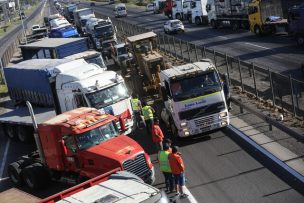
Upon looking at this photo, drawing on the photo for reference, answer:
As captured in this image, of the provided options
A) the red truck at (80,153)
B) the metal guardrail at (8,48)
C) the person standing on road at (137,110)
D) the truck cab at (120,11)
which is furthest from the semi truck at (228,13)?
the red truck at (80,153)

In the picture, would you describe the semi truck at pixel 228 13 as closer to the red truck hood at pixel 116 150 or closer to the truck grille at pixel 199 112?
the truck grille at pixel 199 112

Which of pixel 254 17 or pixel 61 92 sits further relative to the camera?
pixel 254 17

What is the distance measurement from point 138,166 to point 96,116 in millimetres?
2783

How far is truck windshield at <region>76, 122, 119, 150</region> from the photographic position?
16.0 m

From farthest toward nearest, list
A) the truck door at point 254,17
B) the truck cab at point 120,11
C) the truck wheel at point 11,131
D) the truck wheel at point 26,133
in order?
1. the truck cab at point 120,11
2. the truck door at point 254,17
3. the truck wheel at point 11,131
4. the truck wheel at point 26,133

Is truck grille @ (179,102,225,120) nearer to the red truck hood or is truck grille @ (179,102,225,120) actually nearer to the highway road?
the red truck hood

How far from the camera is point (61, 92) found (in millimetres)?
22938

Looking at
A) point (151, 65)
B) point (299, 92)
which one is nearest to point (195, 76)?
point (299, 92)

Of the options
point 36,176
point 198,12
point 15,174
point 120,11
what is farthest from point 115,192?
point 120,11

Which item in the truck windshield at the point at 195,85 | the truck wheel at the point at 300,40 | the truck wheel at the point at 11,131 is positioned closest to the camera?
the truck windshield at the point at 195,85

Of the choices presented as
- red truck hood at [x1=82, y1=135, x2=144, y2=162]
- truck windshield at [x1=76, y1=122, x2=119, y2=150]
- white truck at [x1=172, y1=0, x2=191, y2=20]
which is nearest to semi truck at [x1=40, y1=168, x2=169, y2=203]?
red truck hood at [x1=82, y1=135, x2=144, y2=162]

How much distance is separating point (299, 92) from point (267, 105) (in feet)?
6.35

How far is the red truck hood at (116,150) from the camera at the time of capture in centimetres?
1505

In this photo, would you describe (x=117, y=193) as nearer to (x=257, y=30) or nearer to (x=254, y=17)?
(x=257, y=30)
